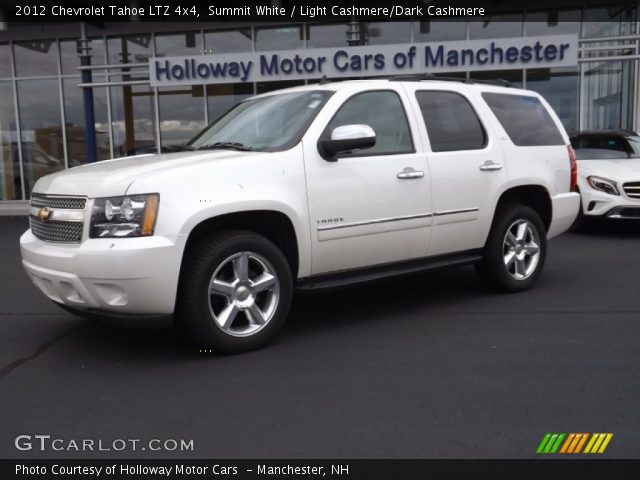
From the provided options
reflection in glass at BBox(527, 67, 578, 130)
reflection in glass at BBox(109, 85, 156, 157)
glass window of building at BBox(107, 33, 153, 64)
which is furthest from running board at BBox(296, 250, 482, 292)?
glass window of building at BBox(107, 33, 153, 64)

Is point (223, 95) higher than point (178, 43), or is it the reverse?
point (178, 43)

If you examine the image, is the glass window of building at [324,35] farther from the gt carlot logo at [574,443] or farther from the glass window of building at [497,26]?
the gt carlot logo at [574,443]

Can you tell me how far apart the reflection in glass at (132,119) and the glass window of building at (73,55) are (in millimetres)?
912

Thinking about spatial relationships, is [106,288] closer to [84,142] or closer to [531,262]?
[531,262]

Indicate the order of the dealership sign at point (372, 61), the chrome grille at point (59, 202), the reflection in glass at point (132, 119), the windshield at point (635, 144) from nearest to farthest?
the chrome grille at point (59, 202) → the windshield at point (635, 144) → the dealership sign at point (372, 61) → the reflection in glass at point (132, 119)

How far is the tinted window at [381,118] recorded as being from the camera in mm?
4738

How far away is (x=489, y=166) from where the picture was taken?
536 cm

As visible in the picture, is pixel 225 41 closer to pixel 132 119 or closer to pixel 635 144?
pixel 132 119

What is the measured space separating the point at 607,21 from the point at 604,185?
23.9 feet

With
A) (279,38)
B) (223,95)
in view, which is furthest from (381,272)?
(279,38)

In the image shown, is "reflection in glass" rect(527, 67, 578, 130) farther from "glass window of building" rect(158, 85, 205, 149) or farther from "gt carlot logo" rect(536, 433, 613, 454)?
"gt carlot logo" rect(536, 433, 613, 454)

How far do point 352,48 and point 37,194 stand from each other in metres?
9.48

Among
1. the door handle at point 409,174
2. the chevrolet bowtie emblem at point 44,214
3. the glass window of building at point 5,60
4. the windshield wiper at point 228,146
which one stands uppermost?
the glass window of building at point 5,60

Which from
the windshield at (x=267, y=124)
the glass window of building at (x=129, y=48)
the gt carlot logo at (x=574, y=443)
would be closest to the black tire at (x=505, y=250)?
the windshield at (x=267, y=124)
